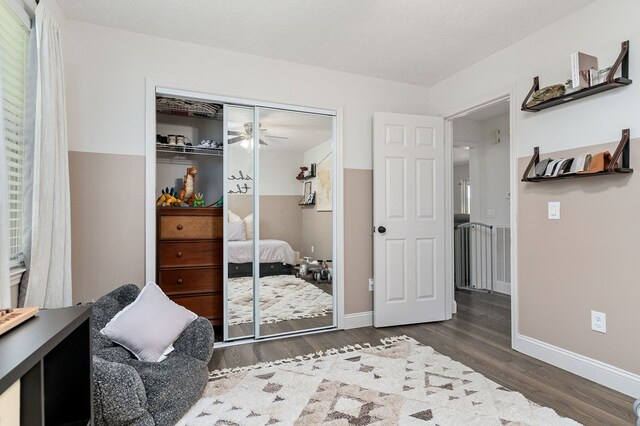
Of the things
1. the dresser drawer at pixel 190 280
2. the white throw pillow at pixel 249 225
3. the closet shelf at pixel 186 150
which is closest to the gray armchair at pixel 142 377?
the dresser drawer at pixel 190 280

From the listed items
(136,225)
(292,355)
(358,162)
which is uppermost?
(358,162)

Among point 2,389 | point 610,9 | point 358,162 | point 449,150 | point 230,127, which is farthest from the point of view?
point 449,150

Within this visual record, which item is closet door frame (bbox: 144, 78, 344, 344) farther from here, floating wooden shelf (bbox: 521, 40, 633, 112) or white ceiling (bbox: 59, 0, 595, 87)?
floating wooden shelf (bbox: 521, 40, 633, 112)

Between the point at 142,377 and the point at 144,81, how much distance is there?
7.19 feet

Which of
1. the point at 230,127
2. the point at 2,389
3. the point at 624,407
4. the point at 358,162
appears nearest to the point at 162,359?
the point at 2,389

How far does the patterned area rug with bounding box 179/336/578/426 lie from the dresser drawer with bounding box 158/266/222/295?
0.86 meters

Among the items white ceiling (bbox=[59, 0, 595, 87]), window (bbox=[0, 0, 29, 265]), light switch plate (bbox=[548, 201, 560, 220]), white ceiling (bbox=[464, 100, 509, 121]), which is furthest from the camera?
white ceiling (bbox=[464, 100, 509, 121])

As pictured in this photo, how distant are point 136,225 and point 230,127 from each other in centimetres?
115

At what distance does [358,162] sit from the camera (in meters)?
3.43

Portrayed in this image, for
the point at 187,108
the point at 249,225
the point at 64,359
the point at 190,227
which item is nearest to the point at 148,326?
the point at 64,359

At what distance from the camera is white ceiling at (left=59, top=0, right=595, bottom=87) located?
230 cm

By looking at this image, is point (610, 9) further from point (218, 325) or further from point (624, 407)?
point (218, 325)

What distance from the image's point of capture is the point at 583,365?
7.52 ft

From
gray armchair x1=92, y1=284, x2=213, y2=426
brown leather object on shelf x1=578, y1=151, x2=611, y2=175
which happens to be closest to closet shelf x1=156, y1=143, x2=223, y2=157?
gray armchair x1=92, y1=284, x2=213, y2=426
